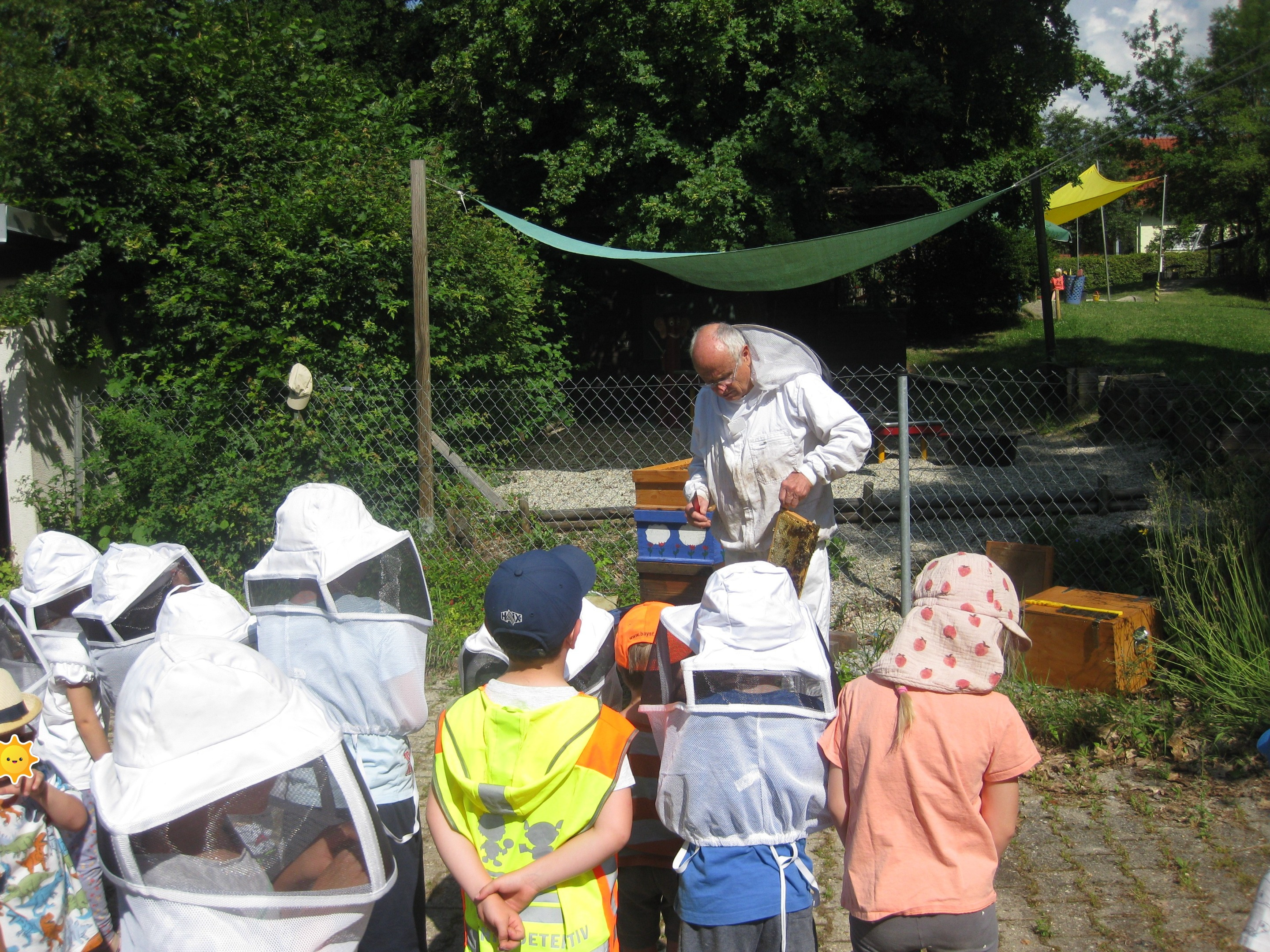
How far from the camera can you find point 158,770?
5.33 feet

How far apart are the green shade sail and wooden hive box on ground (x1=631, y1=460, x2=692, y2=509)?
2.23 meters

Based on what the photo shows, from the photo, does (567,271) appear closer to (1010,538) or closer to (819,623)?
(1010,538)

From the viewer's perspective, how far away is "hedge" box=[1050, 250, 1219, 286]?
121ft

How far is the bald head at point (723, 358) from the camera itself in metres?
3.78

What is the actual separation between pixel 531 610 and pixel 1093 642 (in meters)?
3.43

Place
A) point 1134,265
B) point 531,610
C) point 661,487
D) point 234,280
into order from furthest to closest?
point 1134,265 < point 234,280 < point 661,487 < point 531,610

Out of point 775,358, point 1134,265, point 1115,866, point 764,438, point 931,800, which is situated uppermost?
point 1134,265

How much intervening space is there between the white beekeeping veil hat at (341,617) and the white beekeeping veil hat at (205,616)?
9 centimetres

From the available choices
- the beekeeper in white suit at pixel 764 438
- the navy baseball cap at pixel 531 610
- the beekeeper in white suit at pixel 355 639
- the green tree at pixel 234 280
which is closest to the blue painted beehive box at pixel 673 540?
the beekeeper in white suit at pixel 764 438

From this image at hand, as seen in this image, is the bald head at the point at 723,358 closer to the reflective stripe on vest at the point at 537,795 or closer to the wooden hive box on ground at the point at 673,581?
the wooden hive box on ground at the point at 673,581

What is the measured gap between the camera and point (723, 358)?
378cm

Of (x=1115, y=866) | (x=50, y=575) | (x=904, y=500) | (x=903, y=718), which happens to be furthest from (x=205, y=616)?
(x=904, y=500)

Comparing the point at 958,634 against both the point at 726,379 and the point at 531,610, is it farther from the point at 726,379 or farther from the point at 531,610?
the point at 726,379

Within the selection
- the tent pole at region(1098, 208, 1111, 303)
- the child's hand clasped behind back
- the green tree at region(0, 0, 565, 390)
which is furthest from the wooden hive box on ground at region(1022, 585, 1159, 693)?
the tent pole at region(1098, 208, 1111, 303)
